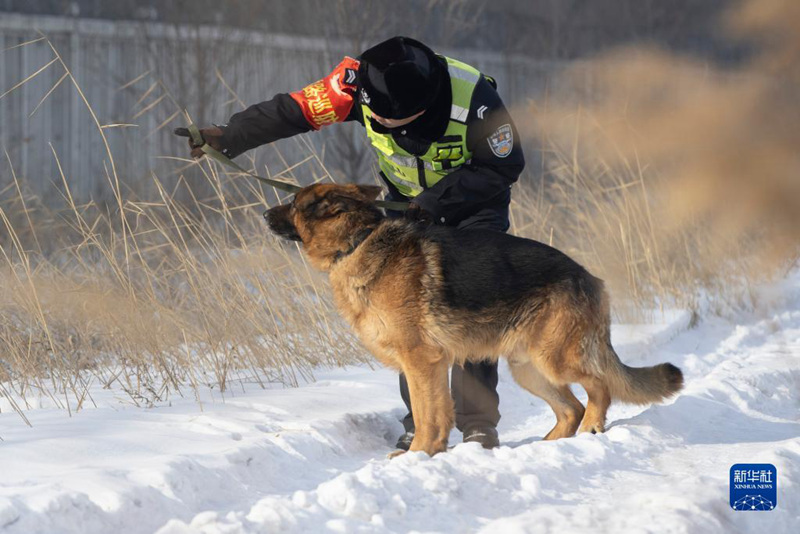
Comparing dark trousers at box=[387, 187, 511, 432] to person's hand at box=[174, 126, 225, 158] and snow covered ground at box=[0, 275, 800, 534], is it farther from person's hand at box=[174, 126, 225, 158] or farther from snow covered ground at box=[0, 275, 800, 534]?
person's hand at box=[174, 126, 225, 158]

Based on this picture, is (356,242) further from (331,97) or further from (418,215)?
(331,97)

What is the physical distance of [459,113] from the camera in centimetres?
392

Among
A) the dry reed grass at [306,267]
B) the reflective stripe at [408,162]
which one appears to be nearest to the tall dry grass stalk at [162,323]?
the dry reed grass at [306,267]

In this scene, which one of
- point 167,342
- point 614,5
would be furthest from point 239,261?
point 614,5

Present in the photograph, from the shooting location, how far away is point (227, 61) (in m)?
10.5

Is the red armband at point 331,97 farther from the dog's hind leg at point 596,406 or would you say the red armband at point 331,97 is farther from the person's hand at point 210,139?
the dog's hind leg at point 596,406

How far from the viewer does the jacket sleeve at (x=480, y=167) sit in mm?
3926

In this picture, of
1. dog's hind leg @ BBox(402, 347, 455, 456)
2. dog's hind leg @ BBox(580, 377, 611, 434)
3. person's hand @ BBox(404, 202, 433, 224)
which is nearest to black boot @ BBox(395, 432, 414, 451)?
dog's hind leg @ BBox(402, 347, 455, 456)

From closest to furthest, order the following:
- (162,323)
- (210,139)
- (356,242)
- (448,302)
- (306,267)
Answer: (448,302), (356,242), (210,139), (162,323), (306,267)

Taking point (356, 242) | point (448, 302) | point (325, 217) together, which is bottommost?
point (448, 302)

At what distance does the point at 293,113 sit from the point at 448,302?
4.12 feet

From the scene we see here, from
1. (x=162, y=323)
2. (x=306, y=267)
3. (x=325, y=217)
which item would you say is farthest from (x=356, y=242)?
(x=306, y=267)

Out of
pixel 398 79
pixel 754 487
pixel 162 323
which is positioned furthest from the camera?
pixel 162 323

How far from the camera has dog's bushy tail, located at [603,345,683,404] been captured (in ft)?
13.0
